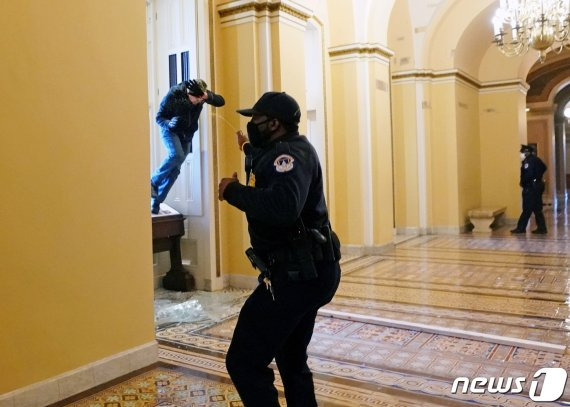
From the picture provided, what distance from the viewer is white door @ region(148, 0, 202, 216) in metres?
6.40

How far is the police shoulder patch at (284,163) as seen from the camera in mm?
2219

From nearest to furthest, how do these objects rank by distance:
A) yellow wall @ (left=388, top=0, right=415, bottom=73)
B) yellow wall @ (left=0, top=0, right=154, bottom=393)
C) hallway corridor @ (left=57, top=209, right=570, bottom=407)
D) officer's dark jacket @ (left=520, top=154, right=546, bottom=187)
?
yellow wall @ (left=0, top=0, right=154, bottom=393) < hallway corridor @ (left=57, top=209, right=570, bottom=407) < officer's dark jacket @ (left=520, top=154, right=546, bottom=187) < yellow wall @ (left=388, top=0, right=415, bottom=73)

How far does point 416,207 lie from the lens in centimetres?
1189

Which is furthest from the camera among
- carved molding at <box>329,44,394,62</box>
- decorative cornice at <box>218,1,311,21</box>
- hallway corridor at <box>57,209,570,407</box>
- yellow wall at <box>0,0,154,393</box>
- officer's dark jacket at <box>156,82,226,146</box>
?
carved molding at <box>329,44,394,62</box>

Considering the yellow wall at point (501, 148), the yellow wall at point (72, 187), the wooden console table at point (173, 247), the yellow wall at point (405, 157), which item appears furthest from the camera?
the yellow wall at point (501, 148)

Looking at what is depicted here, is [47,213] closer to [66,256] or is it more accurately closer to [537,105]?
[66,256]

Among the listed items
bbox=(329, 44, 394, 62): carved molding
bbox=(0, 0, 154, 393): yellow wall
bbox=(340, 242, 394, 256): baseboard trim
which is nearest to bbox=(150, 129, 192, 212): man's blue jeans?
bbox=(0, 0, 154, 393): yellow wall

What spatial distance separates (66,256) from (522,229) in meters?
10.3

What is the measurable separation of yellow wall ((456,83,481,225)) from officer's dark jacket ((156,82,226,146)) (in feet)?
24.8

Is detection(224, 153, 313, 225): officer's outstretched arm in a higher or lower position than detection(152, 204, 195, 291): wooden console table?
higher

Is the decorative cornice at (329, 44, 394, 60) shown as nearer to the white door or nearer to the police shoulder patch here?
the white door

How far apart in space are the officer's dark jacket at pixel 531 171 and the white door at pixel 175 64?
7.68 meters

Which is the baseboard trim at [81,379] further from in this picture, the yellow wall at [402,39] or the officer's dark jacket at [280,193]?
the yellow wall at [402,39]

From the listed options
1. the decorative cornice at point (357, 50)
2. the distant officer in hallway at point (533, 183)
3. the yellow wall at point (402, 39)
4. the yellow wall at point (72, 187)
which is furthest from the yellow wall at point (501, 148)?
the yellow wall at point (72, 187)
